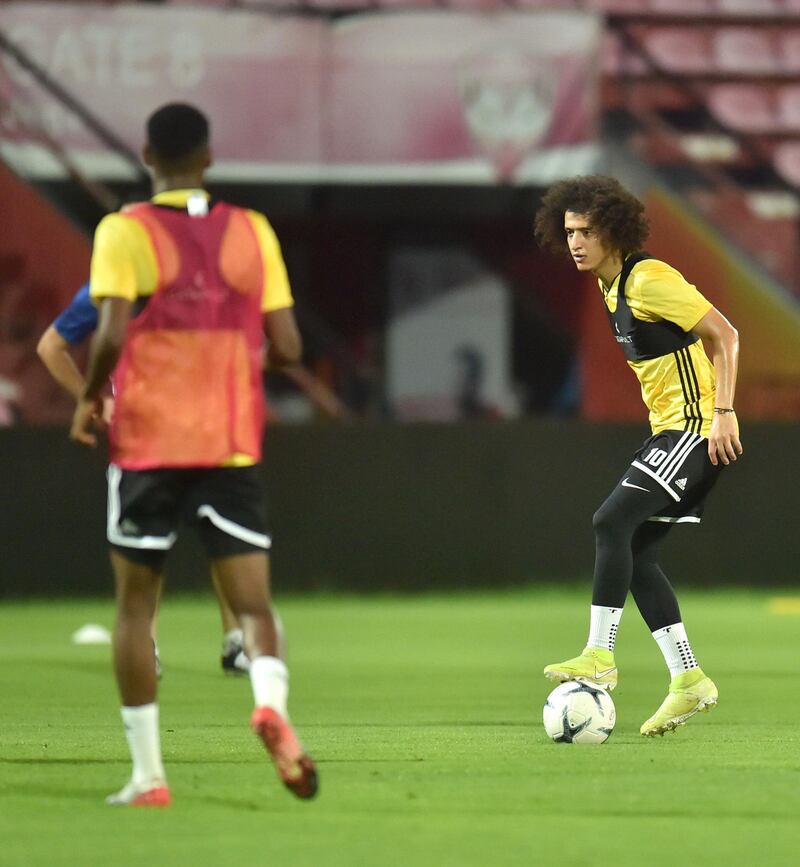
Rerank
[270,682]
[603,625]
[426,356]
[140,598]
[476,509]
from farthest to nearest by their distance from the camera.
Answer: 1. [426,356]
2. [476,509]
3. [603,625]
4. [140,598]
5. [270,682]

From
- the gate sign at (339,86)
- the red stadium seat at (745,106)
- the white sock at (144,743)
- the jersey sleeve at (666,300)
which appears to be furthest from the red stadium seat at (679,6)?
the white sock at (144,743)

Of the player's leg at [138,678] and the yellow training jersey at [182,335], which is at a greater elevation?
the yellow training jersey at [182,335]

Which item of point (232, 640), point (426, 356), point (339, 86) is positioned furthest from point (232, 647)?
point (426, 356)

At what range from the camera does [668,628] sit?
24.7 feet

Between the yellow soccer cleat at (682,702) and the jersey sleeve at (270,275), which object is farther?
the yellow soccer cleat at (682,702)

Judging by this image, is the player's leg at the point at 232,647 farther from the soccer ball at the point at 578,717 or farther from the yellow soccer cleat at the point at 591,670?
the soccer ball at the point at 578,717

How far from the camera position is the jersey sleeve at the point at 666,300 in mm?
7230

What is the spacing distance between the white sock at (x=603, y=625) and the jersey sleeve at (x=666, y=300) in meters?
1.10

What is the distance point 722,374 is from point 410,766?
79.0 inches

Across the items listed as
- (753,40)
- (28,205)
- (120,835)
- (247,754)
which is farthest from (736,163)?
(120,835)

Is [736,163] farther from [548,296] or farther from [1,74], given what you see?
[1,74]

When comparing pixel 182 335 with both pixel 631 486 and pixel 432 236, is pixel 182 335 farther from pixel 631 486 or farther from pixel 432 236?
pixel 432 236

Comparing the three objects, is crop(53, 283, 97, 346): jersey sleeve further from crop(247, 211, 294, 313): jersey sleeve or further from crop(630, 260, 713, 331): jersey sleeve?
crop(247, 211, 294, 313): jersey sleeve

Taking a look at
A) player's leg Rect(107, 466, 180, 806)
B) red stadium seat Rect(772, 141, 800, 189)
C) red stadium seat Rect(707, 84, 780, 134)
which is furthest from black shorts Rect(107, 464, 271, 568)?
red stadium seat Rect(707, 84, 780, 134)
